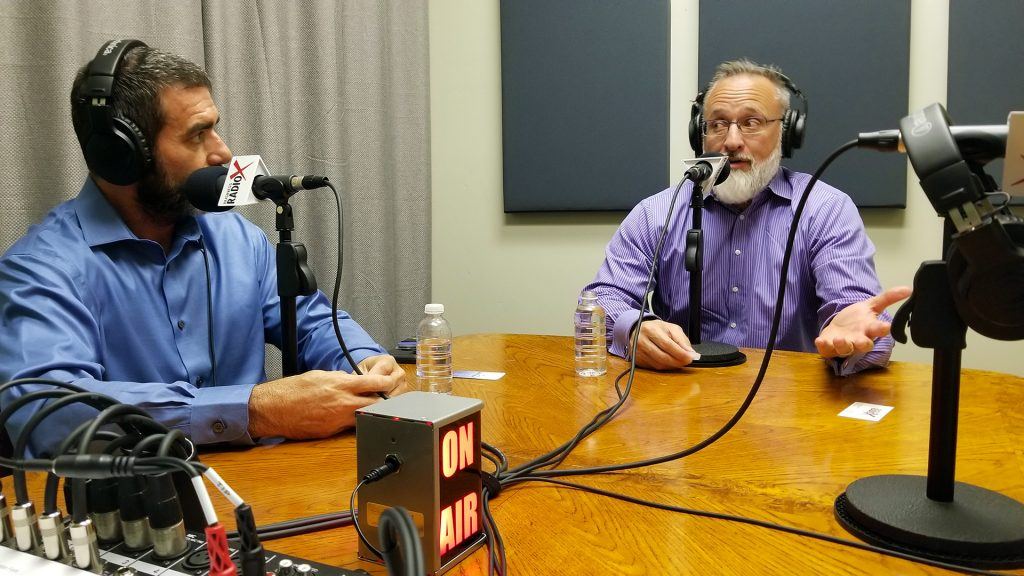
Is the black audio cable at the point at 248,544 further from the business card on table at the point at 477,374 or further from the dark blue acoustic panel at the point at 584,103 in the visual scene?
the dark blue acoustic panel at the point at 584,103

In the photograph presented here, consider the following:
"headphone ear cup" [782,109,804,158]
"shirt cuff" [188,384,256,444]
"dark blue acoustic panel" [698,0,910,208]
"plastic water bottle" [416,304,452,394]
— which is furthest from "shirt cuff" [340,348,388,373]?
"dark blue acoustic panel" [698,0,910,208]

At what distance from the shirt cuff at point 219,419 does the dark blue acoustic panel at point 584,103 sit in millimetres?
2107

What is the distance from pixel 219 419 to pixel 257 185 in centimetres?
38

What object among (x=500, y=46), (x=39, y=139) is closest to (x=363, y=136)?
(x=500, y=46)

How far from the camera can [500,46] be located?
304cm

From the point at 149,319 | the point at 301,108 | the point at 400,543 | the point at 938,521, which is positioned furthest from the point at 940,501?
the point at 301,108

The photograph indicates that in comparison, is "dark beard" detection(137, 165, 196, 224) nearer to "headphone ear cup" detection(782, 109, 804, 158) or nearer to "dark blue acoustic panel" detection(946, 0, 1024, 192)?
"headphone ear cup" detection(782, 109, 804, 158)

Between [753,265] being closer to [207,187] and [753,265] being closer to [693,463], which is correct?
[693,463]

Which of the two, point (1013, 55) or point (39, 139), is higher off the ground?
point (1013, 55)

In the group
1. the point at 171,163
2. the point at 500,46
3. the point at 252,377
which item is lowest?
the point at 252,377

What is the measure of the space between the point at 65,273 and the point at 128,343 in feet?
0.60

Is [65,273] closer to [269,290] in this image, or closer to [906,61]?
[269,290]

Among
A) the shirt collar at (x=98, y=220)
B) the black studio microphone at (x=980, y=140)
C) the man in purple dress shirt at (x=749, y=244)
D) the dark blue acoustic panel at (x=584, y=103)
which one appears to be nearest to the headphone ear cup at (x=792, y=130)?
the man in purple dress shirt at (x=749, y=244)

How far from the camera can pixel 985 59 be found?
236 centimetres
